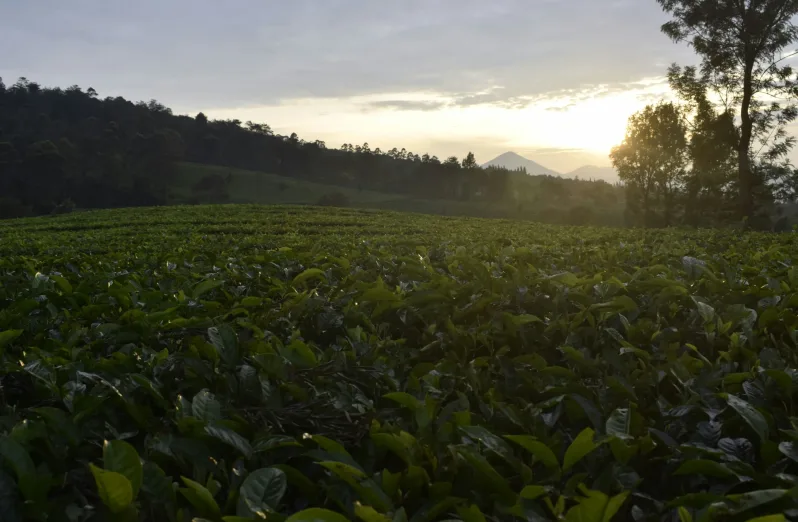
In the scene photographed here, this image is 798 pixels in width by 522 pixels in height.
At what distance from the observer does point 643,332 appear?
2.46 meters

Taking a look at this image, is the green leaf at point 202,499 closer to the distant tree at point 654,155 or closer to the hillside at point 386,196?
the distant tree at point 654,155

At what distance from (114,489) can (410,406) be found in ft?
2.60

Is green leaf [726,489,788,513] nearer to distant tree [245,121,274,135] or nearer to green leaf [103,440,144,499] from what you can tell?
green leaf [103,440,144,499]

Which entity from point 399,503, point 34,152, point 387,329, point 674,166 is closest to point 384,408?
point 399,503

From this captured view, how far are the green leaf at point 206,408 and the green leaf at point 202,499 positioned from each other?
0.28 meters

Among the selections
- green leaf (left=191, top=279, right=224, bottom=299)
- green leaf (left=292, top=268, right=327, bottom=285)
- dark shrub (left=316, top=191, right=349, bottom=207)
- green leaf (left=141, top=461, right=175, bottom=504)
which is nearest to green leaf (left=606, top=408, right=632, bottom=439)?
green leaf (left=141, top=461, right=175, bottom=504)

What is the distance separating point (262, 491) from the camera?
134 centimetres

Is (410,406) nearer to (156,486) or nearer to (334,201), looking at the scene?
(156,486)

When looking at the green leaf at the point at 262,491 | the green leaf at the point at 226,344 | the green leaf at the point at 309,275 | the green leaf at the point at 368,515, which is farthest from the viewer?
the green leaf at the point at 309,275

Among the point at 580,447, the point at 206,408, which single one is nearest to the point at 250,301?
the point at 206,408

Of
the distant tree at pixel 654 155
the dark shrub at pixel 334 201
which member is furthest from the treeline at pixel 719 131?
the dark shrub at pixel 334 201

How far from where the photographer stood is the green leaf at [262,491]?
1.29 meters

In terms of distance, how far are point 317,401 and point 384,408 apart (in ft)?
0.72

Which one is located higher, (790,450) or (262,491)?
(790,450)
